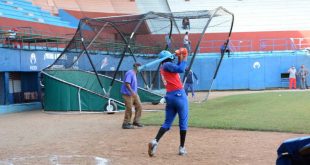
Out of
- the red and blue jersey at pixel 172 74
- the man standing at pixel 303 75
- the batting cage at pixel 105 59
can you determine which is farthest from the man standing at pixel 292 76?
the red and blue jersey at pixel 172 74

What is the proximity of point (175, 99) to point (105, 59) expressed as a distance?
1601 centimetres

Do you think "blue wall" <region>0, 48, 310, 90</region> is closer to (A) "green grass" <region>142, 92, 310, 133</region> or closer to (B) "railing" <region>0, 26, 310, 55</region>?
(B) "railing" <region>0, 26, 310, 55</region>

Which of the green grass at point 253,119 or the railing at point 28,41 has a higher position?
the railing at point 28,41

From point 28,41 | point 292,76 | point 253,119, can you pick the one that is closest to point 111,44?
point 28,41

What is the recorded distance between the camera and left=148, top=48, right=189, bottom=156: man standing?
7.95m

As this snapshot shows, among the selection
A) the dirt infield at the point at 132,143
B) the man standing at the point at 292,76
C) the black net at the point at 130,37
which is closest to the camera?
the dirt infield at the point at 132,143

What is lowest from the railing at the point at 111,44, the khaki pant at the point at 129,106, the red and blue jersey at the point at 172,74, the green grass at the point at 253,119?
the green grass at the point at 253,119

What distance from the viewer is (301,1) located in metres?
40.2

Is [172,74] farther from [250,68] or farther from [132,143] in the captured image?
[250,68]

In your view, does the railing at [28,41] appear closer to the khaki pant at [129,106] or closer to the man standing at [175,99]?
the khaki pant at [129,106]

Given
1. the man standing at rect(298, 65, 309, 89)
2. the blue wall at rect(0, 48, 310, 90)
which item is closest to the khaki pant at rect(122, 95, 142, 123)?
the blue wall at rect(0, 48, 310, 90)

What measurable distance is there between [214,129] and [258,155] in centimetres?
368

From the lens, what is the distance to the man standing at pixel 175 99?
7.95 metres

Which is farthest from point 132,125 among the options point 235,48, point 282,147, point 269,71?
point 235,48
